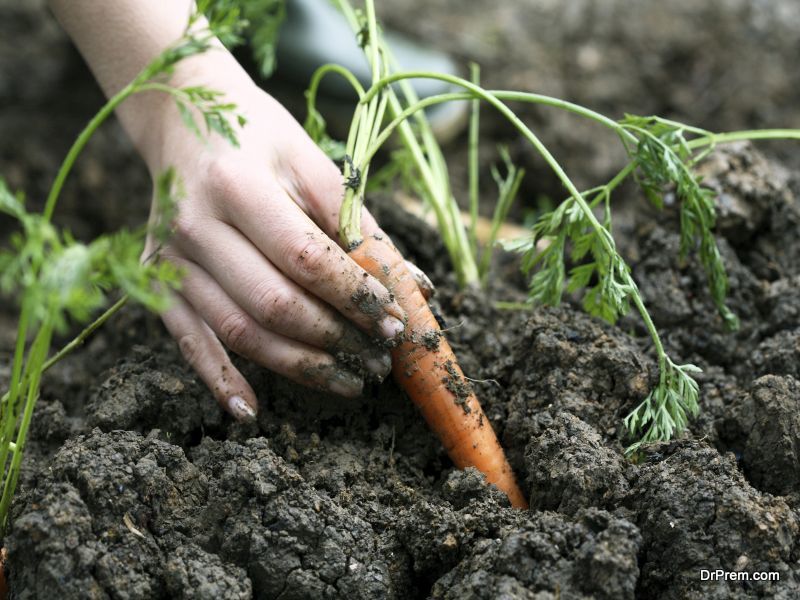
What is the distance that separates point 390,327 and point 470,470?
277mm

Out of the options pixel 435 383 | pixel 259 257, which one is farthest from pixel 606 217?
pixel 259 257

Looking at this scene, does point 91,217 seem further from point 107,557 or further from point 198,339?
point 107,557

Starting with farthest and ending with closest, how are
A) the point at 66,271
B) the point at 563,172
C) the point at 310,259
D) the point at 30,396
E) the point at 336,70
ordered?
the point at 336,70 < the point at 563,172 < the point at 310,259 < the point at 30,396 < the point at 66,271

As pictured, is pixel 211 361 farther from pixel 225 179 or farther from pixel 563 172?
pixel 563 172

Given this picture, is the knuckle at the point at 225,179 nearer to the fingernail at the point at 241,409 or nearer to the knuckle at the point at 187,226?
the knuckle at the point at 187,226

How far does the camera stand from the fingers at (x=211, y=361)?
4.95 ft

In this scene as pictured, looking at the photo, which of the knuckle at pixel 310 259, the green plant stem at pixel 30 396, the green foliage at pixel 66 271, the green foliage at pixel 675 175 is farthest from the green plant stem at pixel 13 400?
the green foliage at pixel 675 175

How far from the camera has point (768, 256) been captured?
6.43 feet

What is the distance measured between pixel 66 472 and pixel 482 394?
76cm

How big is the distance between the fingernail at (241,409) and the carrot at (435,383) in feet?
0.89

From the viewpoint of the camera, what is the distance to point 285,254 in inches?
54.4

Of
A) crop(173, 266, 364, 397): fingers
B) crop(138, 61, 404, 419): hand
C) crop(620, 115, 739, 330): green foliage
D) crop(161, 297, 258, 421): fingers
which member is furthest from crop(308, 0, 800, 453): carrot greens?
crop(161, 297, 258, 421): fingers

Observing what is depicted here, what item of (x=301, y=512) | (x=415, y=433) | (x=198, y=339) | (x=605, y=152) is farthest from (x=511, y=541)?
(x=605, y=152)

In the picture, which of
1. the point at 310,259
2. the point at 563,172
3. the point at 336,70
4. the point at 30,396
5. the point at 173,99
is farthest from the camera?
the point at 336,70
